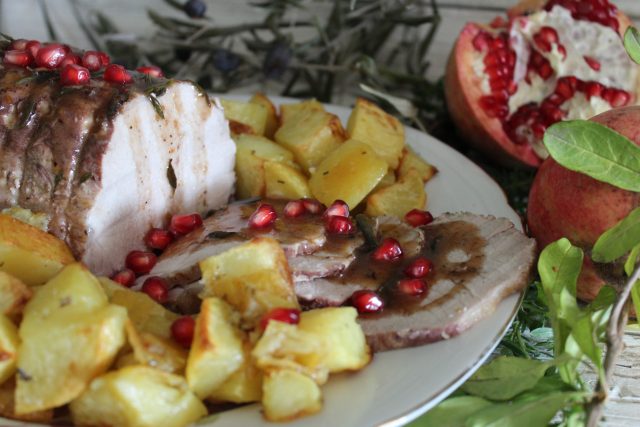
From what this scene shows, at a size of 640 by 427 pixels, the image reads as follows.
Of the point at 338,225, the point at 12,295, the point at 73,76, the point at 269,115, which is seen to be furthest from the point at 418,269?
the point at 269,115

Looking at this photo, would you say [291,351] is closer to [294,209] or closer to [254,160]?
[294,209]

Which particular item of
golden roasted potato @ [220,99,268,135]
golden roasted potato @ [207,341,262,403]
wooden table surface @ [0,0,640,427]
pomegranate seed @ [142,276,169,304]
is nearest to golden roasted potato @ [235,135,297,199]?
golden roasted potato @ [220,99,268,135]

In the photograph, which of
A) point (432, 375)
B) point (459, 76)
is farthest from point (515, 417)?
point (459, 76)

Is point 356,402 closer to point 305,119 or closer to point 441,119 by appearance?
point 305,119

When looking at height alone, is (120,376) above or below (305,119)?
above

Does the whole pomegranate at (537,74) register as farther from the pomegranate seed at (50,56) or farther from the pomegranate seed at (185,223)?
the pomegranate seed at (50,56)

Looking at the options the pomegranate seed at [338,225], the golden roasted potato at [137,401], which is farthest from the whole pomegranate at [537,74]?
the golden roasted potato at [137,401]
